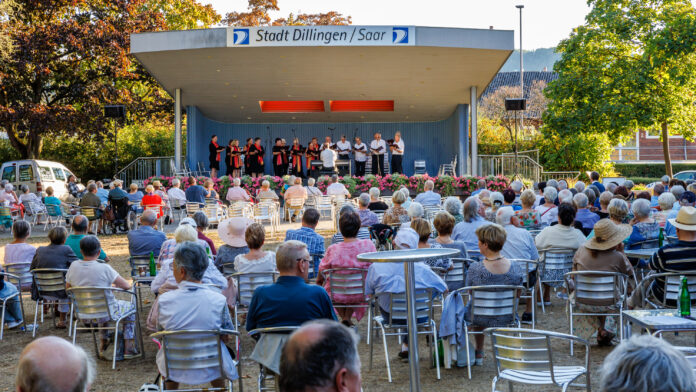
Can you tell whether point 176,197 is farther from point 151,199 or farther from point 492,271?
point 492,271

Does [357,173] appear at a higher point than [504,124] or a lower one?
lower

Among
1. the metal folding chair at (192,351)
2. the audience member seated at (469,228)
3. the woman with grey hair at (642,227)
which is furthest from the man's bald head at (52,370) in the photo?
the woman with grey hair at (642,227)

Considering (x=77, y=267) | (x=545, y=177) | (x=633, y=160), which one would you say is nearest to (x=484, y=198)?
(x=77, y=267)

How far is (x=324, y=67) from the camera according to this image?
18.0 metres

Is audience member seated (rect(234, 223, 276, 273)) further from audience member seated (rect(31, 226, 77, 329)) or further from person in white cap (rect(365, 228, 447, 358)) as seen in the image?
audience member seated (rect(31, 226, 77, 329))

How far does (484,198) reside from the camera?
9.22m

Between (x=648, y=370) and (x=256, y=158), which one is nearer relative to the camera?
(x=648, y=370)

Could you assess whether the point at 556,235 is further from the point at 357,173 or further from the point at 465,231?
the point at 357,173

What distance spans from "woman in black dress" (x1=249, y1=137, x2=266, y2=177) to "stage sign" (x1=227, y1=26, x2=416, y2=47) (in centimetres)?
510

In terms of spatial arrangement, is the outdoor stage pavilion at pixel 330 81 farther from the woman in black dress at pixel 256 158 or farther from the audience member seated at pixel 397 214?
the audience member seated at pixel 397 214

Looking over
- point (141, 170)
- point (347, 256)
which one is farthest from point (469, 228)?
point (141, 170)

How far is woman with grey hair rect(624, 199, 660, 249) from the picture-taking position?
6.71 meters

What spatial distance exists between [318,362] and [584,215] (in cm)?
673

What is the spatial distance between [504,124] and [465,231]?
81.0 ft
